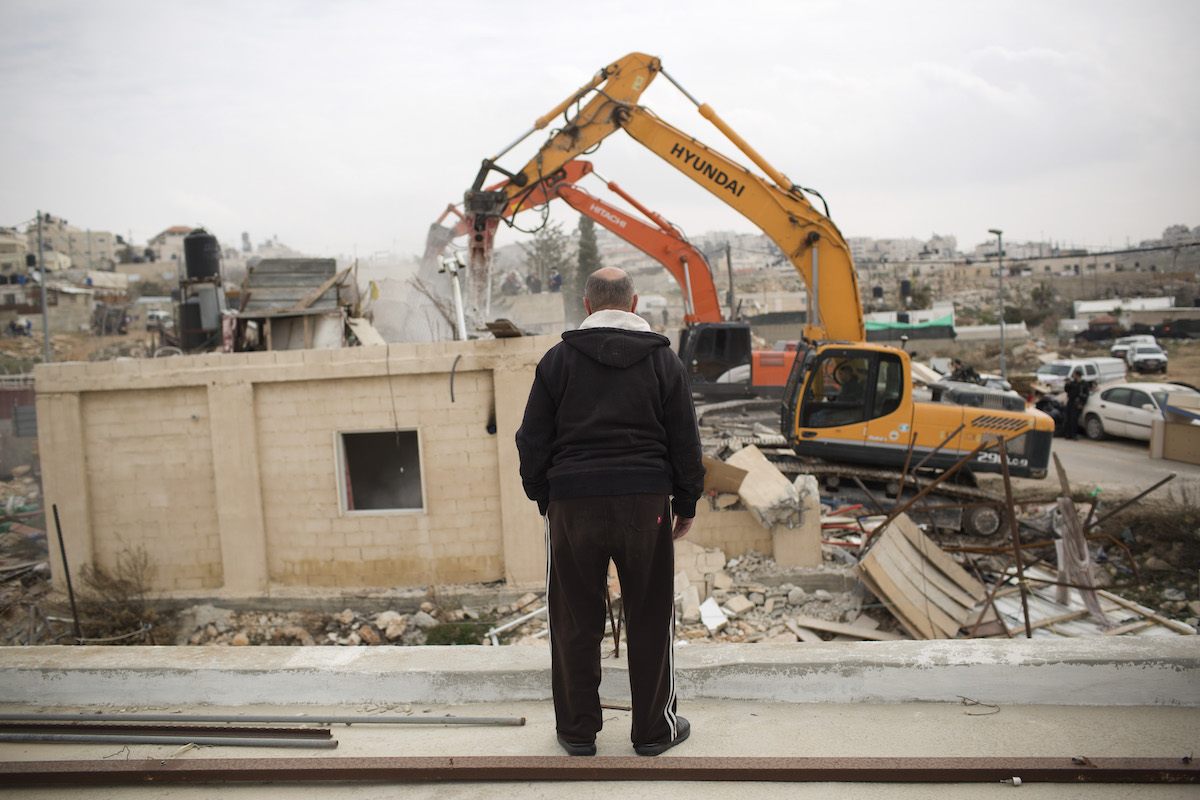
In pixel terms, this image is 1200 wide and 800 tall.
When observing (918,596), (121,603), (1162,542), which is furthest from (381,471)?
(1162,542)

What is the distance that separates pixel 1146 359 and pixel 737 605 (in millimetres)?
31306

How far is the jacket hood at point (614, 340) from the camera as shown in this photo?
2596 millimetres

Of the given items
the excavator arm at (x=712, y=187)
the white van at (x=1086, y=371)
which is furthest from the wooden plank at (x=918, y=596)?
the white van at (x=1086, y=371)

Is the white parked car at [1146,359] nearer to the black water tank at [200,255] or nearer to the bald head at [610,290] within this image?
the black water tank at [200,255]

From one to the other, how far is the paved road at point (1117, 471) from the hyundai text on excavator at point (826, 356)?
2.64 m

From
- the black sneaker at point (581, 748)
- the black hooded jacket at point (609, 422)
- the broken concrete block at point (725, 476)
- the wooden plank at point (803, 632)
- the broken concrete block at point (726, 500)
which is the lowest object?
the wooden plank at point (803, 632)

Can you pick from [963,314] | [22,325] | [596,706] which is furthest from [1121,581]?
[963,314]

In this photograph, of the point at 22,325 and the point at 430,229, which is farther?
the point at 22,325

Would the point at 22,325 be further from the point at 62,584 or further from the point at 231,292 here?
the point at 62,584

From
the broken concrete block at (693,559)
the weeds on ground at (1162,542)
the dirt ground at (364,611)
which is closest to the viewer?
the dirt ground at (364,611)

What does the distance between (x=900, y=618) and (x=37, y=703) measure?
736 cm

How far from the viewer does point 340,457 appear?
9.75m

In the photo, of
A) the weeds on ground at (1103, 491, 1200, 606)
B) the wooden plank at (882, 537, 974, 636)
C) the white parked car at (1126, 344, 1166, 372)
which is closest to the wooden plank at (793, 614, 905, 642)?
the wooden plank at (882, 537, 974, 636)

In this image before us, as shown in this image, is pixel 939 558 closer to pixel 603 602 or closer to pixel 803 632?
pixel 803 632
